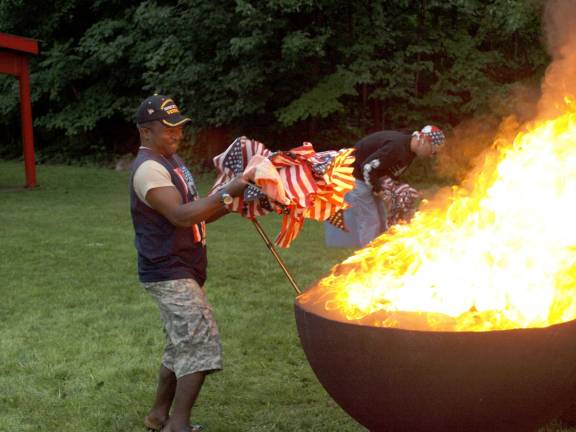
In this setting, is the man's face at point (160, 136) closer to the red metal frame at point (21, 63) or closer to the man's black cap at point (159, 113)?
the man's black cap at point (159, 113)

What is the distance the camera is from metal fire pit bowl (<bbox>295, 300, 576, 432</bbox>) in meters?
3.55

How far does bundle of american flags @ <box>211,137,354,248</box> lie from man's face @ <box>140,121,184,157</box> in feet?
0.89

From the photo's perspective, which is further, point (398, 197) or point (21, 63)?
point (21, 63)

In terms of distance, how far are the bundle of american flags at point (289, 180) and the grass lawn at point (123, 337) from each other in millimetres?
1459

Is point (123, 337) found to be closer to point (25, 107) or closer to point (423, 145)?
point (423, 145)

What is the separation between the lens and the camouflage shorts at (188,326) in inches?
177

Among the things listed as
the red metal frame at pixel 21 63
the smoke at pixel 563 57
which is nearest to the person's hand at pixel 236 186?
the smoke at pixel 563 57

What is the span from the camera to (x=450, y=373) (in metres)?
3.57

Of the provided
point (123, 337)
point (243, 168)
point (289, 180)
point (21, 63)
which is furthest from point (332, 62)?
point (289, 180)

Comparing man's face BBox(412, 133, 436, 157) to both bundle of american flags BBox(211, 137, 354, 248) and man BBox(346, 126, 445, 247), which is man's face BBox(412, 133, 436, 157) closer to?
man BBox(346, 126, 445, 247)

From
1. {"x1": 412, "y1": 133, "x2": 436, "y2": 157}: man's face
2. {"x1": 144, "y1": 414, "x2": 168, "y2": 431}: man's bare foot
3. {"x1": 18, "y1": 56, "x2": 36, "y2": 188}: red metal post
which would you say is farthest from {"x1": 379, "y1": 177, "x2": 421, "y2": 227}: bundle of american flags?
{"x1": 18, "y1": 56, "x2": 36, "y2": 188}: red metal post

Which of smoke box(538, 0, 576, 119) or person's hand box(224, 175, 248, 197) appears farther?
smoke box(538, 0, 576, 119)

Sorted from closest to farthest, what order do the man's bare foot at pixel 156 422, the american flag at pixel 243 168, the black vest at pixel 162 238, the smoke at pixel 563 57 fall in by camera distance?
the american flag at pixel 243 168 < the black vest at pixel 162 238 < the man's bare foot at pixel 156 422 < the smoke at pixel 563 57

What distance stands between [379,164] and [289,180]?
4422 mm
